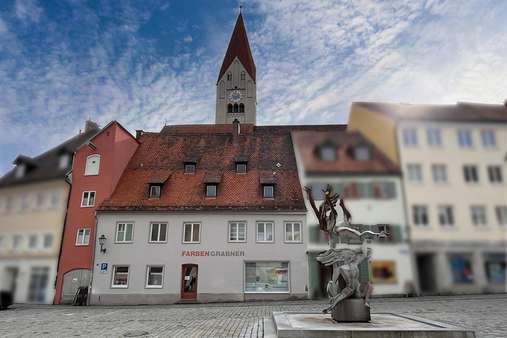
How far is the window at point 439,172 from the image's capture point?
493 centimetres

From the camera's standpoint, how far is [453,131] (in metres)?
5.25

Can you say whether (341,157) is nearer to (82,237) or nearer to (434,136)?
(434,136)

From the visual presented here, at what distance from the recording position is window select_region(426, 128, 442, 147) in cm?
522

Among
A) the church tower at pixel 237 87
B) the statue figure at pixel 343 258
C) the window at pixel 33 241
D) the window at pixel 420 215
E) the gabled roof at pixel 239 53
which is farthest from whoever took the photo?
the gabled roof at pixel 239 53

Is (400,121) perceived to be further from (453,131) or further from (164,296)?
(164,296)

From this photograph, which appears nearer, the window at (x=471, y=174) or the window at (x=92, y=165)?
the window at (x=471, y=174)

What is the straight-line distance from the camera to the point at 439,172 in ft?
16.4

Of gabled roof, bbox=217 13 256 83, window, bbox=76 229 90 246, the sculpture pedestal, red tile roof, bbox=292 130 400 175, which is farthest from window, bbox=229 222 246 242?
gabled roof, bbox=217 13 256 83

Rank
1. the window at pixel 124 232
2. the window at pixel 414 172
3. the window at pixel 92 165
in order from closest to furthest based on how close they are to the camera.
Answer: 1. the window at pixel 414 172
2. the window at pixel 124 232
3. the window at pixel 92 165

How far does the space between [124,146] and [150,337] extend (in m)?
16.7

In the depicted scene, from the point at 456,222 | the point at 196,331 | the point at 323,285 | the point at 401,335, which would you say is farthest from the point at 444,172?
the point at 323,285

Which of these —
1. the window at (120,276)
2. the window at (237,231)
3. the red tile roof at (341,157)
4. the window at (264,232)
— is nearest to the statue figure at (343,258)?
the red tile roof at (341,157)

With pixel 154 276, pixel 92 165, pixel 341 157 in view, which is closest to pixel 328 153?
pixel 341 157

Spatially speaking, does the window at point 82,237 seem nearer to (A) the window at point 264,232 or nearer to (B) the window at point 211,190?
(B) the window at point 211,190
